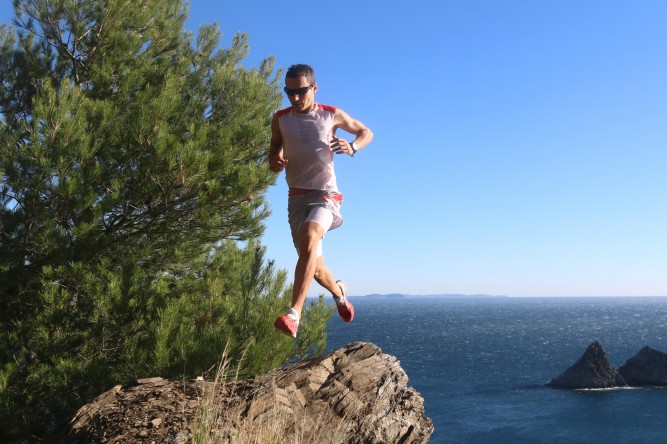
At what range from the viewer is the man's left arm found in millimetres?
4125

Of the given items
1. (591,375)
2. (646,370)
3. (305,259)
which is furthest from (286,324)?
(646,370)

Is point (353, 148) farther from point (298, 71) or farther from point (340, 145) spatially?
point (298, 71)

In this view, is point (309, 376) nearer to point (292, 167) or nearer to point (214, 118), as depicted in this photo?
point (292, 167)

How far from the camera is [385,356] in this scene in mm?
5207

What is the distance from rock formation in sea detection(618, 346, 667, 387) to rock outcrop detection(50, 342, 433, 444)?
7831cm

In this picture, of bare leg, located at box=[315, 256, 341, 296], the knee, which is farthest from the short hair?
A: bare leg, located at box=[315, 256, 341, 296]

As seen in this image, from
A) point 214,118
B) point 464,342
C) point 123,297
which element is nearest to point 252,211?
point 214,118

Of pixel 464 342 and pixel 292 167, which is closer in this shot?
pixel 292 167

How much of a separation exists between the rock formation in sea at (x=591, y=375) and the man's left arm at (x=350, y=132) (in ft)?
242

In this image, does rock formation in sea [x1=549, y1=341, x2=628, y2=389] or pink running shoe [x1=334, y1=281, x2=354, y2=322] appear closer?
pink running shoe [x1=334, y1=281, x2=354, y2=322]

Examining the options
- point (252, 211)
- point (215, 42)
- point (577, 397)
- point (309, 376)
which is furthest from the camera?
point (577, 397)

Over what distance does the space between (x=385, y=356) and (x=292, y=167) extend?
1900mm

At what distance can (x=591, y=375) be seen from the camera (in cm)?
7094

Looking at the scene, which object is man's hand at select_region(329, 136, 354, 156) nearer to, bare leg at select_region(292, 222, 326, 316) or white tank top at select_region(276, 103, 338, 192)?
white tank top at select_region(276, 103, 338, 192)
